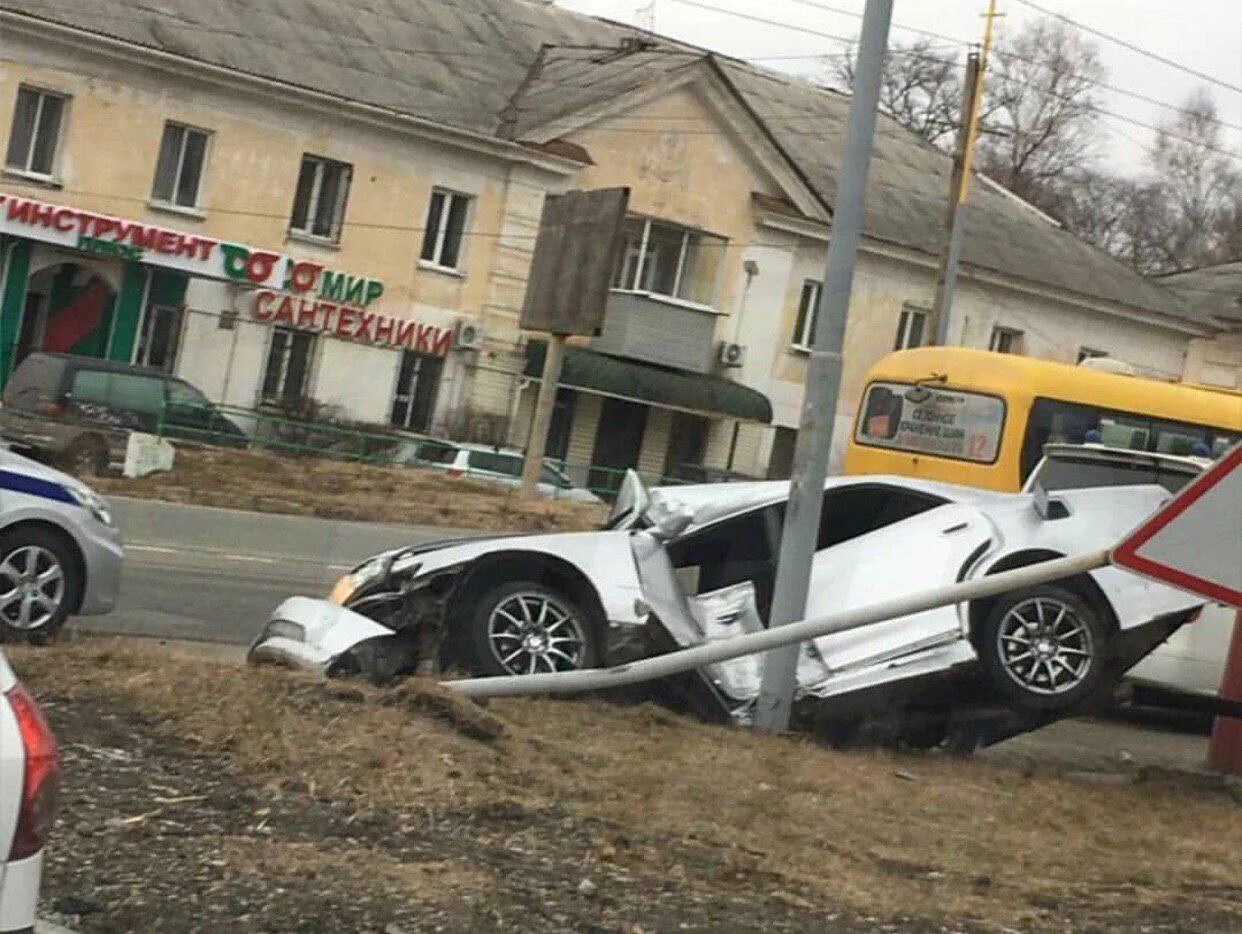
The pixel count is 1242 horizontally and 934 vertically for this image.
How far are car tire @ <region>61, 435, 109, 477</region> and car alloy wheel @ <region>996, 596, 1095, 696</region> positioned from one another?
57.2 feet

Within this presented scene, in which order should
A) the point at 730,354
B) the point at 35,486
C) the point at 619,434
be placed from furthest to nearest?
the point at 730,354 < the point at 619,434 < the point at 35,486

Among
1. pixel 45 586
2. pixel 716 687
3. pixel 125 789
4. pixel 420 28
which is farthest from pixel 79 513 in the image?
pixel 420 28

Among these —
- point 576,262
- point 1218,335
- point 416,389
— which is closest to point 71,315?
point 416,389

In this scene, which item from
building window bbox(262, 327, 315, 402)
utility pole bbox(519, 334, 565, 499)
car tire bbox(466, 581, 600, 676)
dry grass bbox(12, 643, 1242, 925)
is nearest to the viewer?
dry grass bbox(12, 643, 1242, 925)

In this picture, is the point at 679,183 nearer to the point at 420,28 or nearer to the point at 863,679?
the point at 420,28

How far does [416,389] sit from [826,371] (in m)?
28.0

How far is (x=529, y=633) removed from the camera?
32.1ft

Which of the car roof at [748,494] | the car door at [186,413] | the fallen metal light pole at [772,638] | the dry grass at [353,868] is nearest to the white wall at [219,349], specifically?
the car door at [186,413]

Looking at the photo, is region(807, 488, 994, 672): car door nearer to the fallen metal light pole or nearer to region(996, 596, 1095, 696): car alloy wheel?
region(996, 596, 1095, 696): car alloy wheel

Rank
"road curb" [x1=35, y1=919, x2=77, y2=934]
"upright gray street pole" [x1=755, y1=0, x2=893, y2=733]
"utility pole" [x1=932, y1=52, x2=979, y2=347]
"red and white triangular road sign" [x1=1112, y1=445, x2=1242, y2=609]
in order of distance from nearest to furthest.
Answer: "road curb" [x1=35, y1=919, x2=77, y2=934] < "red and white triangular road sign" [x1=1112, y1=445, x2=1242, y2=609] < "upright gray street pole" [x1=755, y1=0, x2=893, y2=733] < "utility pole" [x1=932, y1=52, x2=979, y2=347]

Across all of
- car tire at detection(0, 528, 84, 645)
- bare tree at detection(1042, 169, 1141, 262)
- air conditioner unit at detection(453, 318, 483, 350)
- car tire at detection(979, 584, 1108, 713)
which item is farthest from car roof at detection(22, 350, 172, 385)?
bare tree at detection(1042, 169, 1141, 262)

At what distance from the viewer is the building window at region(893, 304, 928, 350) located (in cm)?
4378

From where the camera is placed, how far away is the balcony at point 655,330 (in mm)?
39312

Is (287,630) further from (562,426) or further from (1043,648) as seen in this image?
(562,426)
